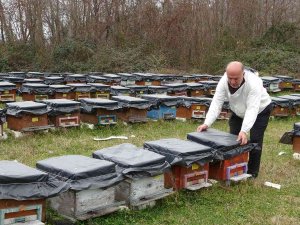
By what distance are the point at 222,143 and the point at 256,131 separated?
77cm

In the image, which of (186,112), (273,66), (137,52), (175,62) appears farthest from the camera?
(175,62)

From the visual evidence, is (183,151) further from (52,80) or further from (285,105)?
(52,80)

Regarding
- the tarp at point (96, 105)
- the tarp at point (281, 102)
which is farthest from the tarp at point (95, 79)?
the tarp at point (281, 102)

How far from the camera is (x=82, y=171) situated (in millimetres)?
4586

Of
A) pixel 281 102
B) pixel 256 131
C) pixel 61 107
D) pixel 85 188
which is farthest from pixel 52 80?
pixel 85 188

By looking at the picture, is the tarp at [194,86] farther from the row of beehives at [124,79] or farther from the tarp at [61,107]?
the tarp at [61,107]

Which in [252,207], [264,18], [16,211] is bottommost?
[252,207]

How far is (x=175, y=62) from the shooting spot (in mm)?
28266

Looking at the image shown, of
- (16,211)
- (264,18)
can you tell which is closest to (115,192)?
(16,211)

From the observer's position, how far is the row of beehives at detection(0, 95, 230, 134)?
9.30m

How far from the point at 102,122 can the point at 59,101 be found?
1.18m

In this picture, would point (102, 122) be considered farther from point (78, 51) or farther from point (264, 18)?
point (264, 18)

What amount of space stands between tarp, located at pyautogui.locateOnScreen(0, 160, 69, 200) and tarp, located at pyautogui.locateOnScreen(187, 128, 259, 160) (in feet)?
8.01

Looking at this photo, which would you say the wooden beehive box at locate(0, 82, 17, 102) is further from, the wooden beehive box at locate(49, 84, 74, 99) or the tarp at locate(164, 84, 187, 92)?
the tarp at locate(164, 84, 187, 92)
